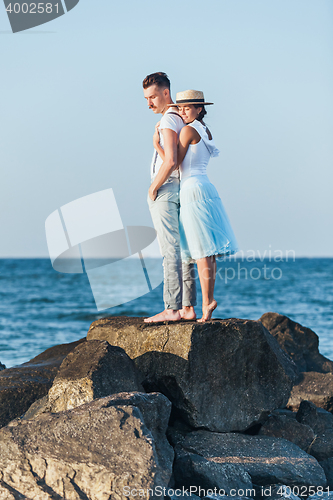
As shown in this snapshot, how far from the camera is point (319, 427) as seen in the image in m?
4.73

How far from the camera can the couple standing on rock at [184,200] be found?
168 inches

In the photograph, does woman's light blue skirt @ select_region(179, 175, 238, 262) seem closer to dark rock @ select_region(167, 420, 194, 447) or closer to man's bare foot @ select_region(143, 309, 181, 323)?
man's bare foot @ select_region(143, 309, 181, 323)

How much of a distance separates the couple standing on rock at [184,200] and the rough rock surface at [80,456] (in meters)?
1.59

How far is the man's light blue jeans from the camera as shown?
14.3 ft

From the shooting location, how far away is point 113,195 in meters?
6.32

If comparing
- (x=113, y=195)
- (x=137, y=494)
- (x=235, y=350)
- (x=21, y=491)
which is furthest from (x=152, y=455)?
(x=113, y=195)

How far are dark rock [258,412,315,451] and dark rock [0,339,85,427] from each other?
6.09ft

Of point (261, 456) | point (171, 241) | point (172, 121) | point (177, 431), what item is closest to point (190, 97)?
point (172, 121)

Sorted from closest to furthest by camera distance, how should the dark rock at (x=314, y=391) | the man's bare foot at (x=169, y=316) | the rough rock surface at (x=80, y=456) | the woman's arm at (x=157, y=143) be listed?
the rough rock surface at (x=80, y=456) → the woman's arm at (x=157, y=143) → the man's bare foot at (x=169, y=316) → the dark rock at (x=314, y=391)

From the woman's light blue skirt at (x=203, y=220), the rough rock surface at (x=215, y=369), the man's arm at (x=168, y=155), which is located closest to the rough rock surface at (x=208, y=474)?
the rough rock surface at (x=215, y=369)

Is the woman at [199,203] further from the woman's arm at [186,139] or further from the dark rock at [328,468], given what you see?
the dark rock at [328,468]

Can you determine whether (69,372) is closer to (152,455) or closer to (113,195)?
(152,455)

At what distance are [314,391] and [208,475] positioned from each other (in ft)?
9.05

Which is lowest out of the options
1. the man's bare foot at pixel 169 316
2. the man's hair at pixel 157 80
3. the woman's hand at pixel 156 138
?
the man's bare foot at pixel 169 316
